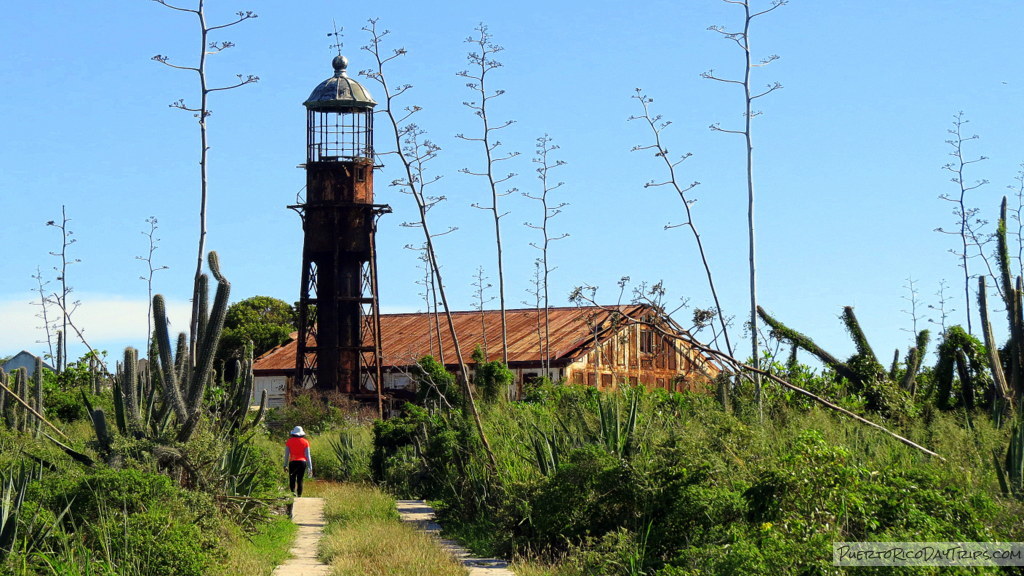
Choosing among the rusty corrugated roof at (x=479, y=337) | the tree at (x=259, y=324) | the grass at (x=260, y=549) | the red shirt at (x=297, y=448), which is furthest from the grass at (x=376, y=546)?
the tree at (x=259, y=324)

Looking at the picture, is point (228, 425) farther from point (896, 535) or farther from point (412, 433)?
point (896, 535)

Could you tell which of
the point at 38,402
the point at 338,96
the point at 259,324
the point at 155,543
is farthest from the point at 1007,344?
the point at 259,324

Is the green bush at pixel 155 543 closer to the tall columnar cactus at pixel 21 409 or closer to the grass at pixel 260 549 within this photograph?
the grass at pixel 260 549

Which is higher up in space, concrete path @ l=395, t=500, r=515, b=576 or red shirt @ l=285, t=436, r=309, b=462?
red shirt @ l=285, t=436, r=309, b=462

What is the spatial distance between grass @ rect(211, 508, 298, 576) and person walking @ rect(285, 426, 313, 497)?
4243 millimetres

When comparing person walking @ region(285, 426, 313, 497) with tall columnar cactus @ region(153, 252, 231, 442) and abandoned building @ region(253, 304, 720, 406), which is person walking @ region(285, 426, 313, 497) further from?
abandoned building @ region(253, 304, 720, 406)

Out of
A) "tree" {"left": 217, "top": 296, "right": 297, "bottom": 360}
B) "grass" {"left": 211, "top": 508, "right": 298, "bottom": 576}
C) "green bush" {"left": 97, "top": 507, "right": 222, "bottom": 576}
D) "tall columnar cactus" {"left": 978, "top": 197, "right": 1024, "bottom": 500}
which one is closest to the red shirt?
"grass" {"left": 211, "top": 508, "right": 298, "bottom": 576}

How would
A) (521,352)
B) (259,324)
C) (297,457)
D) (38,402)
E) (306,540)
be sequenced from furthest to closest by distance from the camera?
(259,324)
(521,352)
(297,457)
(38,402)
(306,540)

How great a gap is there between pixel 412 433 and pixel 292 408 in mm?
17779

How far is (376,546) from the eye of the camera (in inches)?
558

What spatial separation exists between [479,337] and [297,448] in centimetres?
2949

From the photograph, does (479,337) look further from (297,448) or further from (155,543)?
(155,543)

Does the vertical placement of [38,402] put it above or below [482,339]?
below

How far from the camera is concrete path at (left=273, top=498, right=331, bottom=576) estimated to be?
44.3 ft
